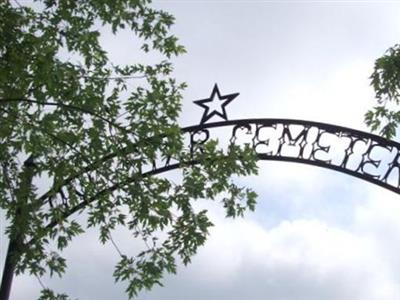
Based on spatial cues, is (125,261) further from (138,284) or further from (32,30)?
(32,30)

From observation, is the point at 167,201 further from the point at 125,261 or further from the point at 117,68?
the point at 117,68

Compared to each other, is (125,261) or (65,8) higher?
(65,8)

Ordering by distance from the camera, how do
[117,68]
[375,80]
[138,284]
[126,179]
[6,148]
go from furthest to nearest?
[375,80] → [117,68] → [6,148] → [126,179] → [138,284]

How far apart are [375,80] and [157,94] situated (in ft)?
9.98

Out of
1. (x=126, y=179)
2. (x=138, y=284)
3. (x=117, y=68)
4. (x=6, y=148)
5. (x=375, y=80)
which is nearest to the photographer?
(x=138, y=284)

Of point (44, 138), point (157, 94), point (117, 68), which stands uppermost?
point (117, 68)

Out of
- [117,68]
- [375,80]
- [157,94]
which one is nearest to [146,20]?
[117,68]

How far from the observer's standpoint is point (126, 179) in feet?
23.6

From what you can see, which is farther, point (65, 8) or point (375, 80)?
point (375, 80)

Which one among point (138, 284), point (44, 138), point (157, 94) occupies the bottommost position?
point (138, 284)

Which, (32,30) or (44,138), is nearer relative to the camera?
(44,138)

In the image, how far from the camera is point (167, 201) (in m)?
7.11

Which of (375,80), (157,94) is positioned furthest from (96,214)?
(375,80)

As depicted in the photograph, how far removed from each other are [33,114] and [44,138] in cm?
27
